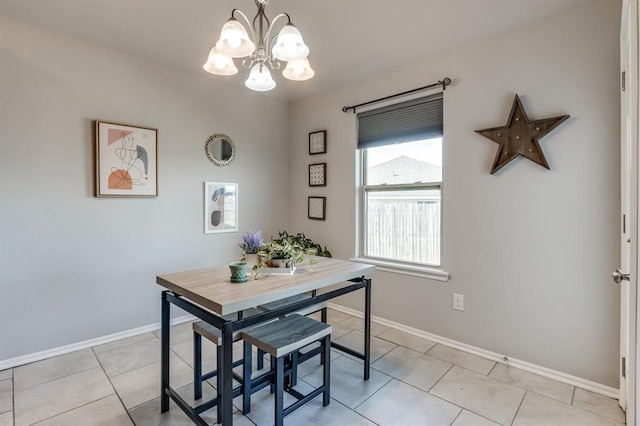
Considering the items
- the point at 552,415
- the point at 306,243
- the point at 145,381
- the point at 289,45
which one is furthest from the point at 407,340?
the point at 289,45

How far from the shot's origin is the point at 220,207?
3316mm

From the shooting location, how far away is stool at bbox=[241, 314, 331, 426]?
60.4 inches

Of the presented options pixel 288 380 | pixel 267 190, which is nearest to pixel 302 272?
pixel 288 380

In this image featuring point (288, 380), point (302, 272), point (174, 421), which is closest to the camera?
point (174, 421)

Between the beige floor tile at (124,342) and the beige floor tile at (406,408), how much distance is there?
6.29 feet

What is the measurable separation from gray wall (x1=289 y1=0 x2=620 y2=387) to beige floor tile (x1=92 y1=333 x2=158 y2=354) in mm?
2233

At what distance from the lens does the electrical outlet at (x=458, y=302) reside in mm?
2553

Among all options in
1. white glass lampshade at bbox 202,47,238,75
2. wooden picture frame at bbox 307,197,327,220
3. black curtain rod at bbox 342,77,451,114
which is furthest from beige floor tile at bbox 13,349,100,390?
black curtain rod at bbox 342,77,451,114

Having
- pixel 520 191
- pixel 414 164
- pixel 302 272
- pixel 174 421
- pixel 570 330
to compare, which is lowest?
pixel 174 421

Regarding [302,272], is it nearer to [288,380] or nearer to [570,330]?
[288,380]

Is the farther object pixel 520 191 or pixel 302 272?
pixel 520 191

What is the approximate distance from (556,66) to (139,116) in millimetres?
3164

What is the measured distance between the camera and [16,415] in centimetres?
176

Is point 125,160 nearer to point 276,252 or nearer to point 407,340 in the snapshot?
point 276,252
